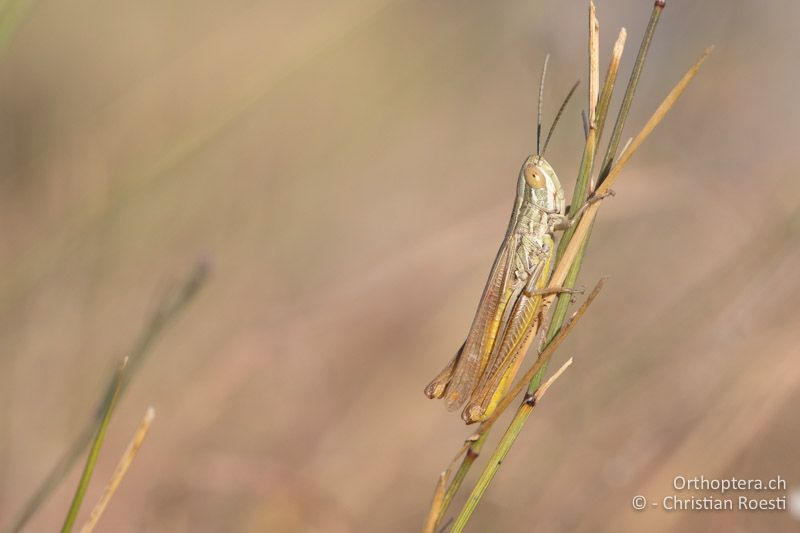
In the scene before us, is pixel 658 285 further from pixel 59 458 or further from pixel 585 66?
pixel 59 458

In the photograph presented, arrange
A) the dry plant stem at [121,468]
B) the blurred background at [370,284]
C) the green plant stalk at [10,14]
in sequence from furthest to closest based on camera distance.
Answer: the blurred background at [370,284] < the green plant stalk at [10,14] < the dry plant stem at [121,468]

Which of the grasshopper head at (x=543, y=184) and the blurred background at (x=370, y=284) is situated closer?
the grasshopper head at (x=543, y=184)

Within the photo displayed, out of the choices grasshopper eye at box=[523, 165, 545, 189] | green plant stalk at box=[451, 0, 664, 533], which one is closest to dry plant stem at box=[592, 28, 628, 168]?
green plant stalk at box=[451, 0, 664, 533]

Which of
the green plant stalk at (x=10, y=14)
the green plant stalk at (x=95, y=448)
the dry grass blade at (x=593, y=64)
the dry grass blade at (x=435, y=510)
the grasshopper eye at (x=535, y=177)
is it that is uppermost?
the grasshopper eye at (x=535, y=177)

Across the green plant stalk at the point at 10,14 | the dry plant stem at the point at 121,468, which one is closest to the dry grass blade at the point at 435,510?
the dry plant stem at the point at 121,468

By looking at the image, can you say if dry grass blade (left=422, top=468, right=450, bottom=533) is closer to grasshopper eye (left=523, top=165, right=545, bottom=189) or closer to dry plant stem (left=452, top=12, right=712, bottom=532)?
dry plant stem (left=452, top=12, right=712, bottom=532)

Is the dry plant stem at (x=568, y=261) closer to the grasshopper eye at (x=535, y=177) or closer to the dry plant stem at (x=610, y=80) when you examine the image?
the dry plant stem at (x=610, y=80)

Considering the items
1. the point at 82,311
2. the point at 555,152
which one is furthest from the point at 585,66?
the point at 82,311

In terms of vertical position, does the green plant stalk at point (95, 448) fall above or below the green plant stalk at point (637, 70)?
below
